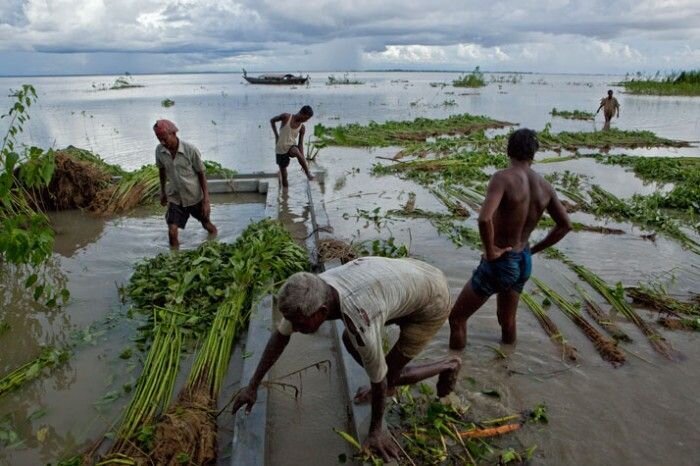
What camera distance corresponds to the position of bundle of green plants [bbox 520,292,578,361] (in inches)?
151

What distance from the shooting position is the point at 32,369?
3455mm

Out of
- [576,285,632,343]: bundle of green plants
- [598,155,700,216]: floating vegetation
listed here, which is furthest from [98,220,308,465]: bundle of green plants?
[598,155,700,216]: floating vegetation

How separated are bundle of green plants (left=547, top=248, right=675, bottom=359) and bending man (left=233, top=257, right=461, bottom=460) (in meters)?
2.06

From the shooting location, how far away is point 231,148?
14242 mm

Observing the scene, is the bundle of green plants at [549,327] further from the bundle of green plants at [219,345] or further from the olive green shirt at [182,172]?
the olive green shirt at [182,172]

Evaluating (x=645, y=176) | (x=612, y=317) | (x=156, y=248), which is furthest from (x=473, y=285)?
(x=645, y=176)

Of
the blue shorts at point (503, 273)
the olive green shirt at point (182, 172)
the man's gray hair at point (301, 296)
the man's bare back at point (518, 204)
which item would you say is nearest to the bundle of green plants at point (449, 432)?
the blue shorts at point (503, 273)

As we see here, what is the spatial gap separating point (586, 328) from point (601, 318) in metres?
0.34

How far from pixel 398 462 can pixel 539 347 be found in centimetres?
197

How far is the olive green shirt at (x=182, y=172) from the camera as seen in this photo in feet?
17.7

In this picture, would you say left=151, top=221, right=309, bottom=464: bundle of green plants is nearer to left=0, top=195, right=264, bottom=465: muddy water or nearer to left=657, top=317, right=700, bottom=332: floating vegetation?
left=0, top=195, right=264, bottom=465: muddy water

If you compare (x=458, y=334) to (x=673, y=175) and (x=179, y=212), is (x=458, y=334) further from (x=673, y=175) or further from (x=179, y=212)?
(x=673, y=175)

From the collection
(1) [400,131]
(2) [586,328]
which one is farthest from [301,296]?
(1) [400,131]

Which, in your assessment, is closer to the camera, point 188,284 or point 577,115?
point 188,284
